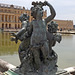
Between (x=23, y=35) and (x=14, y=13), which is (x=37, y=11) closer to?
(x=23, y=35)

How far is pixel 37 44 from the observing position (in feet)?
11.7

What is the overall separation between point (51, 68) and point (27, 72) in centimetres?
60

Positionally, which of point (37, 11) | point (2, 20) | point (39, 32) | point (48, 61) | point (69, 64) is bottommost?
point (69, 64)

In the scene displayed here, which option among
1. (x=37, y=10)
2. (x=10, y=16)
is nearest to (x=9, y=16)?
(x=10, y=16)

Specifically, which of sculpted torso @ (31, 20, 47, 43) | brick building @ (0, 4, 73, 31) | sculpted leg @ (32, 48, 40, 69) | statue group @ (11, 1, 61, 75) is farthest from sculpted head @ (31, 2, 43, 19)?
brick building @ (0, 4, 73, 31)

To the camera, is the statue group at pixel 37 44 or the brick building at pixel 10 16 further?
the brick building at pixel 10 16

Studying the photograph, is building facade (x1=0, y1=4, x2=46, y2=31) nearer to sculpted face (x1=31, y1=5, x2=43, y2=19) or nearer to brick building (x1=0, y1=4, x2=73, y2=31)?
brick building (x1=0, y1=4, x2=73, y2=31)

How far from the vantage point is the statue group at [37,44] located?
3586mm

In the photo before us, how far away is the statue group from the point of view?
3.59m

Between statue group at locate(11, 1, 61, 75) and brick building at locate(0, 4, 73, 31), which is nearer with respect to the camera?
statue group at locate(11, 1, 61, 75)

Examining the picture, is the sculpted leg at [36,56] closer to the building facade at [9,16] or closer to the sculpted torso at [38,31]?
the sculpted torso at [38,31]

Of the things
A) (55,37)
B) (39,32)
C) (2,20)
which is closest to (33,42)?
(39,32)

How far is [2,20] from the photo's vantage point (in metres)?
68.0

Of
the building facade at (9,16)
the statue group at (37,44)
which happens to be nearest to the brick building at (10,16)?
the building facade at (9,16)
